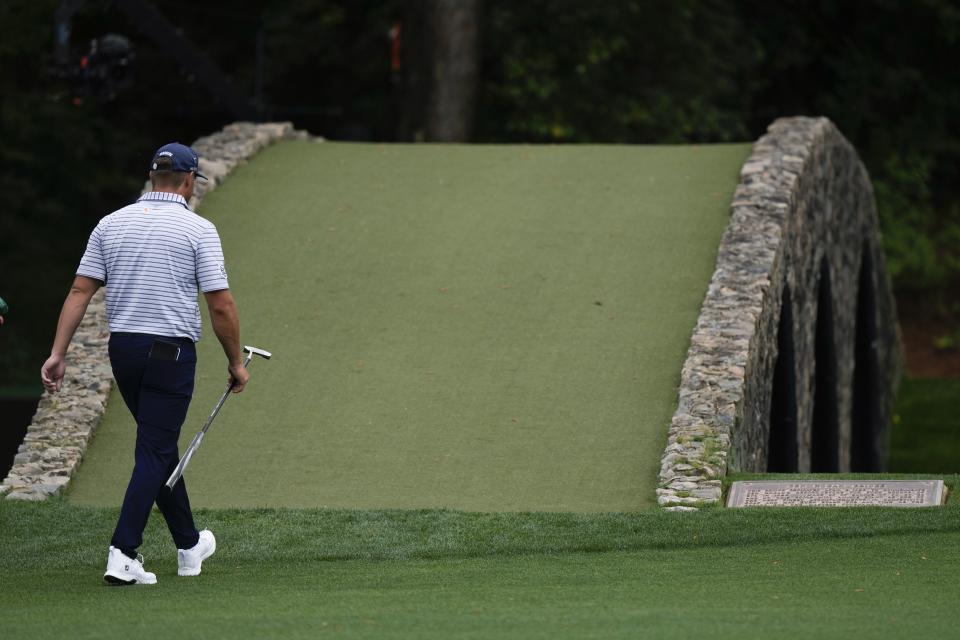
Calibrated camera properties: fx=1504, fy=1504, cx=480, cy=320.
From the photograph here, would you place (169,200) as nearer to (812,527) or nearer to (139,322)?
(139,322)

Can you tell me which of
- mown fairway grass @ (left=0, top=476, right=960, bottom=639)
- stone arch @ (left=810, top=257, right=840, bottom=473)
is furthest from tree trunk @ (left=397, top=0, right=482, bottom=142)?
mown fairway grass @ (left=0, top=476, right=960, bottom=639)

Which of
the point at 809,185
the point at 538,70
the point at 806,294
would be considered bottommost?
the point at 806,294

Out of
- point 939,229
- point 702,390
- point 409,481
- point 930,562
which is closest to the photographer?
point 930,562

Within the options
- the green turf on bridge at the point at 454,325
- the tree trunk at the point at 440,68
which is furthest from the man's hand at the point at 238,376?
the tree trunk at the point at 440,68

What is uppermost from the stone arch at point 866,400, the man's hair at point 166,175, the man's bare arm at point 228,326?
the man's hair at point 166,175

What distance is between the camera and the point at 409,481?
8.40m

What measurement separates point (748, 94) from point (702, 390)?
19.3 m

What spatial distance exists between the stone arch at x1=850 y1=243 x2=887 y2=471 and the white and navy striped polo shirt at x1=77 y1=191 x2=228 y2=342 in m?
14.0

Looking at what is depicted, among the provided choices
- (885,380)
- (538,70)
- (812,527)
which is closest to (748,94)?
(538,70)

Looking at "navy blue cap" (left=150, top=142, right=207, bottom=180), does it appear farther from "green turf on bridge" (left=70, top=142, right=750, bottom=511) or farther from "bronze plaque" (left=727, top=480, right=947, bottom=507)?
"bronze plaque" (left=727, top=480, right=947, bottom=507)

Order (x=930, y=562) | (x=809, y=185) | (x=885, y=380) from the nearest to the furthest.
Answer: (x=930, y=562) < (x=809, y=185) < (x=885, y=380)

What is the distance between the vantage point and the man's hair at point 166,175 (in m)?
6.02

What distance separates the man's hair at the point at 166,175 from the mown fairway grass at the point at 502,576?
1.60 meters

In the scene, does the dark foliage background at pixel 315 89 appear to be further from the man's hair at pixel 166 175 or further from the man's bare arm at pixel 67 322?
the man's hair at pixel 166 175
